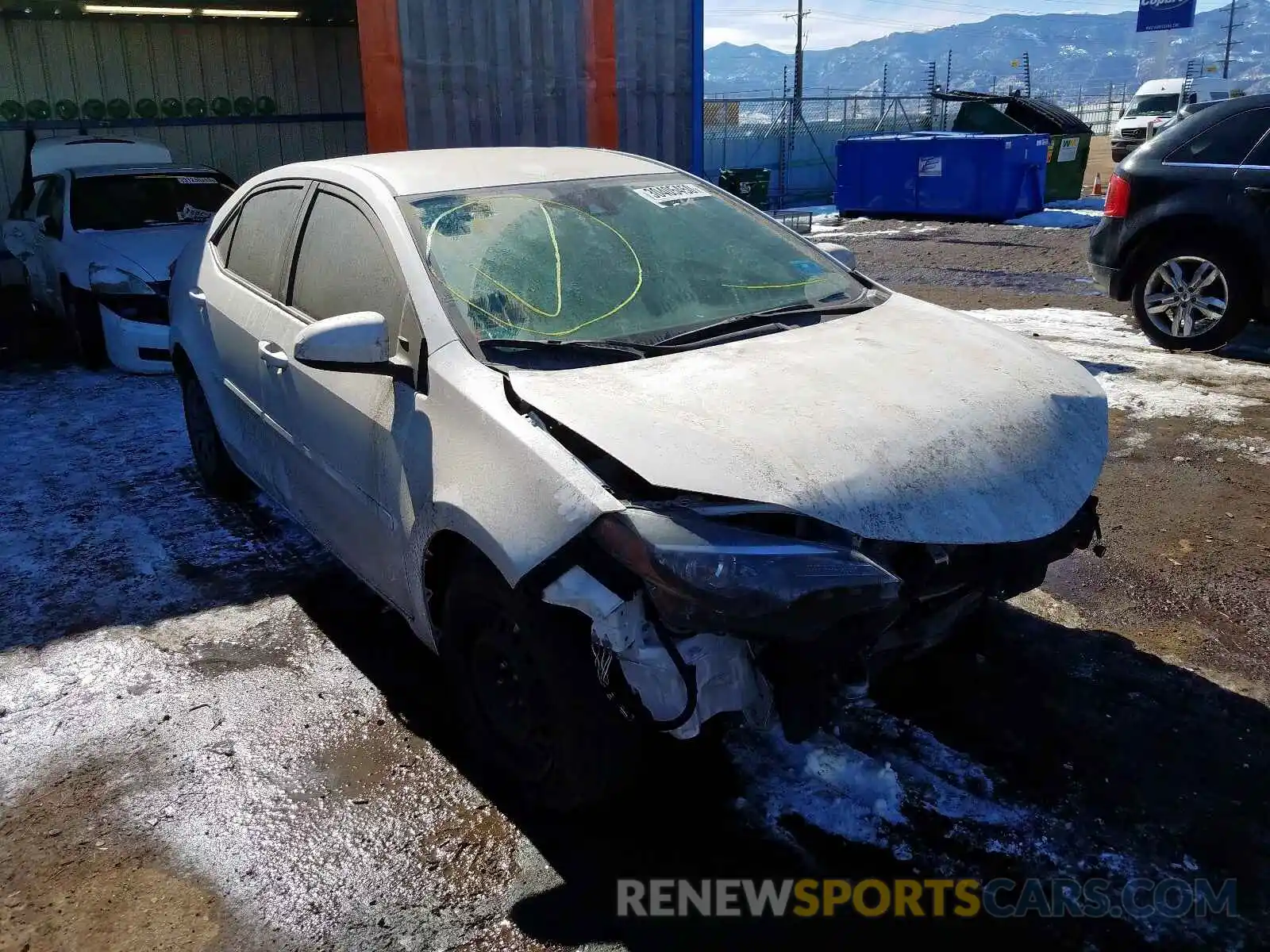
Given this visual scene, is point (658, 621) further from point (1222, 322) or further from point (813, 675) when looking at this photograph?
point (1222, 322)

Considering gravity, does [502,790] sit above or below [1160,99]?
below

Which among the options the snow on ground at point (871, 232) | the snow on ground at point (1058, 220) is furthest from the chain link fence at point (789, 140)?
the snow on ground at point (1058, 220)

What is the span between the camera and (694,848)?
2.75 m

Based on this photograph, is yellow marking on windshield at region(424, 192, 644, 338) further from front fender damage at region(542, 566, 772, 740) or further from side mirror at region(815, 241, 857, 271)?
side mirror at region(815, 241, 857, 271)

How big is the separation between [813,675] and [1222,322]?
655cm

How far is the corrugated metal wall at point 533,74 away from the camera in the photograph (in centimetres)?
996

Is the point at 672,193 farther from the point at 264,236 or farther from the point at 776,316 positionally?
the point at 264,236

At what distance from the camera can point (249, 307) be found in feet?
13.5

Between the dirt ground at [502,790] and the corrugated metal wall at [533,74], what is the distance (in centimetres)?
660

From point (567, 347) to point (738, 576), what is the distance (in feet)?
3.42

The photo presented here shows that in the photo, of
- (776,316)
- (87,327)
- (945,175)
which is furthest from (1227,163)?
(945,175)

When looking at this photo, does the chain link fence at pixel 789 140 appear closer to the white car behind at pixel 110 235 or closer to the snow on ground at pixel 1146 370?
the snow on ground at pixel 1146 370

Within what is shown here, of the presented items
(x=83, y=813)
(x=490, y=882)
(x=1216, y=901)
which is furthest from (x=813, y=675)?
(x=83, y=813)

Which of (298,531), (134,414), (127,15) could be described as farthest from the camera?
(127,15)
